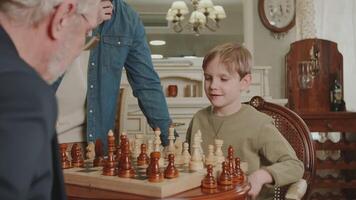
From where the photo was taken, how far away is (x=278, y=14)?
409cm

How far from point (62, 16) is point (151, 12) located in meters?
5.21

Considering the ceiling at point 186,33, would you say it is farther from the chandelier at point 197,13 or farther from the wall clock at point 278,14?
the wall clock at point 278,14

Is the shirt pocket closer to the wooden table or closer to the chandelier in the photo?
the wooden table

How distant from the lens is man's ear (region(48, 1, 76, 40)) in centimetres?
63

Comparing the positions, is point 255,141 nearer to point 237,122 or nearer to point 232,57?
point 237,122

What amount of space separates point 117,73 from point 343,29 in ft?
9.43

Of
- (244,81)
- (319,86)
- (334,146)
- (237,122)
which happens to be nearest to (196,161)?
(237,122)

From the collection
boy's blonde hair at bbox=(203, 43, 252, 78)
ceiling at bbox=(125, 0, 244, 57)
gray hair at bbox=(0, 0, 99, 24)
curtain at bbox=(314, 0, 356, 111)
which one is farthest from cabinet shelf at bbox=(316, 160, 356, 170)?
gray hair at bbox=(0, 0, 99, 24)

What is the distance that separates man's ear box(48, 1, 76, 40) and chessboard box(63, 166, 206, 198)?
46 cm

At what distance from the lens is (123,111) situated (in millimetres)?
2779

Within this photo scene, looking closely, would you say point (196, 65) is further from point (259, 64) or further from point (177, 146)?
point (177, 146)

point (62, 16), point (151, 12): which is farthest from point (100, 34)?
point (151, 12)

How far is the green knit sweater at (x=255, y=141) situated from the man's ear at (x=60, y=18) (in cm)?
93

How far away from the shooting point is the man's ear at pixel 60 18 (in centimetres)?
63
